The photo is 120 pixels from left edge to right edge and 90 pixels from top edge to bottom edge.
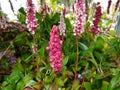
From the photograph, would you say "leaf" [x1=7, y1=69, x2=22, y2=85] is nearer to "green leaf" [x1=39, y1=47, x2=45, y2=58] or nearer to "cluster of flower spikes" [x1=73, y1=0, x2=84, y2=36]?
"green leaf" [x1=39, y1=47, x2=45, y2=58]

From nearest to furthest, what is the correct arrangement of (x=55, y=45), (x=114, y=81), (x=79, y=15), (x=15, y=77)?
(x=55, y=45)
(x=79, y=15)
(x=114, y=81)
(x=15, y=77)

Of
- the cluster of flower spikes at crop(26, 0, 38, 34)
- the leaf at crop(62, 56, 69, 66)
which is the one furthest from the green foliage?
the cluster of flower spikes at crop(26, 0, 38, 34)

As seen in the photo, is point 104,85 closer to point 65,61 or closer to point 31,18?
point 65,61

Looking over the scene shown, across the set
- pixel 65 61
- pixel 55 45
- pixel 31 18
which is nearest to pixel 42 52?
pixel 65 61

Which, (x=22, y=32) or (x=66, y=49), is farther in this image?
(x=22, y=32)

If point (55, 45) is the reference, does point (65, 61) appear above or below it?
below

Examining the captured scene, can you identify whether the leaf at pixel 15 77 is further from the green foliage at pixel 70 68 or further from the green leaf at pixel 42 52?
the green leaf at pixel 42 52

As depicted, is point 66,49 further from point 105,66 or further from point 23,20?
point 23,20

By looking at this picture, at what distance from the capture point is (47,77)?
976 mm

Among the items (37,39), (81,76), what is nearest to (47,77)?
(81,76)

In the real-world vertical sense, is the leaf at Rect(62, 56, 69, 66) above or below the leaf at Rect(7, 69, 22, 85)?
above

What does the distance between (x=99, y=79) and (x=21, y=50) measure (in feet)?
1.48

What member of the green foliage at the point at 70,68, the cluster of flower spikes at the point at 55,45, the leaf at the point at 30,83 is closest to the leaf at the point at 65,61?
the green foliage at the point at 70,68

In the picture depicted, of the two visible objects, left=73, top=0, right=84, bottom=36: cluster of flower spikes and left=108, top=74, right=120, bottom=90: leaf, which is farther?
left=108, top=74, right=120, bottom=90: leaf
